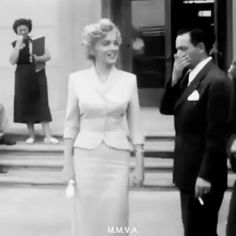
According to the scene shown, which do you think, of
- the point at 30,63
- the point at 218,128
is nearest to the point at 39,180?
the point at 30,63

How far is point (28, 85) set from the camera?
25.9 feet

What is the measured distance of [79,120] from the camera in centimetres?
366

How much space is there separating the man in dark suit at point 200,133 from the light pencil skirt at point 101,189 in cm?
33

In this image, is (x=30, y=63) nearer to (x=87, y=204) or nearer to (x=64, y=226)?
(x=64, y=226)

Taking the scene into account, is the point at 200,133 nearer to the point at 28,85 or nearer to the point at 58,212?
the point at 58,212

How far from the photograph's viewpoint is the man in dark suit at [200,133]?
133 inches

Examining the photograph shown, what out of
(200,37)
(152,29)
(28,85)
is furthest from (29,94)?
(200,37)

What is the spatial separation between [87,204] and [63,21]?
21.1 ft

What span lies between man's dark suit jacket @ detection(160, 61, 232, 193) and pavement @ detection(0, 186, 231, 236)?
5.78 ft

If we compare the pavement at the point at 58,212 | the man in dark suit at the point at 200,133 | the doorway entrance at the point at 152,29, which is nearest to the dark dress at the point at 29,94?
the pavement at the point at 58,212

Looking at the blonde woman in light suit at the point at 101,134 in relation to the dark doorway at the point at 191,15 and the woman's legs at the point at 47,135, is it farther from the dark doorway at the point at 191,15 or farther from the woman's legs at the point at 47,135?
the dark doorway at the point at 191,15

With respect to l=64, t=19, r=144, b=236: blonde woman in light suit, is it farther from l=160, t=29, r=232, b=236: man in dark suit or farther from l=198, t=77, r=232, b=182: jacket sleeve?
l=198, t=77, r=232, b=182: jacket sleeve

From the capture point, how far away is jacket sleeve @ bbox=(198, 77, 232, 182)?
3.38 metres

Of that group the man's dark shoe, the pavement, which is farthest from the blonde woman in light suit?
the man's dark shoe
